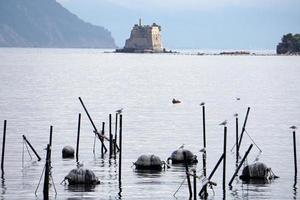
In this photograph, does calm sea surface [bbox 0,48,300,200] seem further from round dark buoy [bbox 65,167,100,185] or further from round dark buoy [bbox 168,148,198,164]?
round dark buoy [bbox 168,148,198,164]

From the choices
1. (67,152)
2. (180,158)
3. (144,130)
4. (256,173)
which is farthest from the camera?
(144,130)

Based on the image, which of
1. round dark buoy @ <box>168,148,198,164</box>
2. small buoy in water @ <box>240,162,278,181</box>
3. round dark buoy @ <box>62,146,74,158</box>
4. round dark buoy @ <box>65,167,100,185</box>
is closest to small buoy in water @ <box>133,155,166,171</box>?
round dark buoy @ <box>168,148,198,164</box>

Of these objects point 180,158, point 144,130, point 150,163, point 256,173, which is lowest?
point 256,173

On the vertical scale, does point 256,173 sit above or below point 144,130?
below

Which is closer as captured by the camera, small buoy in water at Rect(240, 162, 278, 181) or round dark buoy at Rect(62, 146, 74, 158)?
small buoy in water at Rect(240, 162, 278, 181)

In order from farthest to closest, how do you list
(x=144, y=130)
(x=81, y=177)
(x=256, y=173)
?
(x=144, y=130) < (x=256, y=173) < (x=81, y=177)

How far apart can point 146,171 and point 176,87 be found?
Result: 358 feet

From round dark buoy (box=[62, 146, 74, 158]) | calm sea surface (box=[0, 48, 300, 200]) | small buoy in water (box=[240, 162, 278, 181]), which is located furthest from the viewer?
round dark buoy (box=[62, 146, 74, 158])

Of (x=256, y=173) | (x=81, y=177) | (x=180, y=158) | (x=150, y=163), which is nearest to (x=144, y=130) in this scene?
(x=180, y=158)

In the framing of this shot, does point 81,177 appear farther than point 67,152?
No

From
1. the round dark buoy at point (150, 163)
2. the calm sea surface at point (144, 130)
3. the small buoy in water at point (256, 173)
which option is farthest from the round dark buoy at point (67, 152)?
the small buoy in water at point (256, 173)

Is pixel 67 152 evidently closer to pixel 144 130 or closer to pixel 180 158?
pixel 180 158

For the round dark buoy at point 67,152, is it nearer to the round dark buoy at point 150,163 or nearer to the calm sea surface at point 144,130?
the calm sea surface at point 144,130

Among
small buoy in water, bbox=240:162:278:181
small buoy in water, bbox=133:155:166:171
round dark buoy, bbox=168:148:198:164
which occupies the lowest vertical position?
small buoy in water, bbox=240:162:278:181
